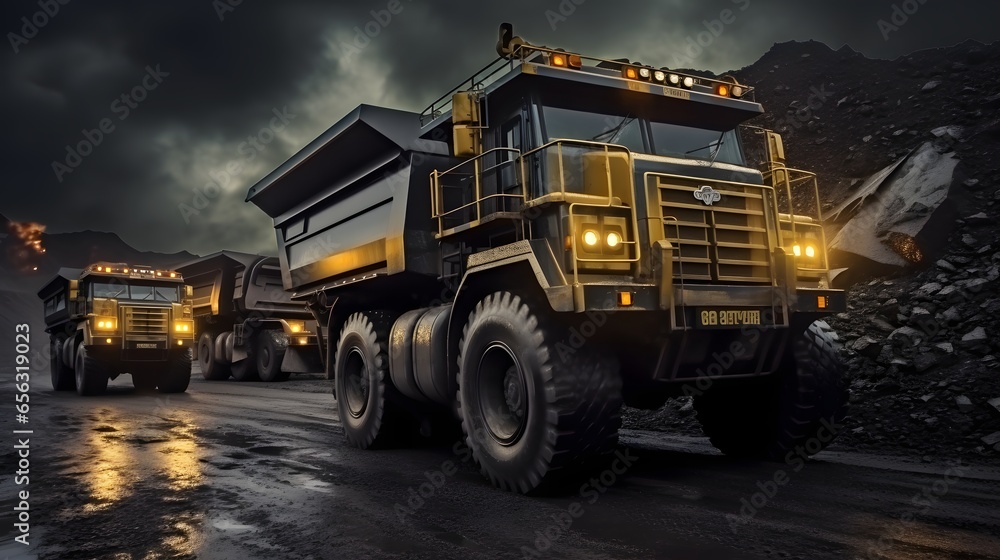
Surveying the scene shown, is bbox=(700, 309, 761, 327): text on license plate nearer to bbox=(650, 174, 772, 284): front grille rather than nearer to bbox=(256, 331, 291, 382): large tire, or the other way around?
bbox=(650, 174, 772, 284): front grille

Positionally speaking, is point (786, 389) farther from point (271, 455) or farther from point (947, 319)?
point (271, 455)

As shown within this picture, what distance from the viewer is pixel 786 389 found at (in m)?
5.99

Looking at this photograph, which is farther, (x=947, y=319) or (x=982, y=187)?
(x=982, y=187)

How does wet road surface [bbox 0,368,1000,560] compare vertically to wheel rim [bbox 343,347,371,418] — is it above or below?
below

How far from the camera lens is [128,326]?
669 inches

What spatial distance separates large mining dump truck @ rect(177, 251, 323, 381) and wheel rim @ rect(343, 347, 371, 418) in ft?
36.6

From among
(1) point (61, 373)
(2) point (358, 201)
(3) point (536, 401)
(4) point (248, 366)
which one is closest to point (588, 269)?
(3) point (536, 401)

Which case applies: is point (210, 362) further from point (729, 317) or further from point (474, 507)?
point (729, 317)

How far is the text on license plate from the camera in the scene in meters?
5.09

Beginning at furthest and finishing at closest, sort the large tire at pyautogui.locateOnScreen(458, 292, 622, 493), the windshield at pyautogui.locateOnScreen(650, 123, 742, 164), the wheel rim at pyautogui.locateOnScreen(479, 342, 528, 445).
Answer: the windshield at pyautogui.locateOnScreen(650, 123, 742, 164), the wheel rim at pyautogui.locateOnScreen(479, 342, 528, 445), the large tire at pyautogui.locateOnScreen(458, 292, 622, 493)

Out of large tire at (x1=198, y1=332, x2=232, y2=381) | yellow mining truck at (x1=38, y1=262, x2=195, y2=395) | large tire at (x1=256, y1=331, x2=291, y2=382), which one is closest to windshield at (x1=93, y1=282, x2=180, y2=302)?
yellow mining truck at (x1=38, y1=262, x2=195, y2=395)

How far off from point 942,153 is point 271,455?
12382 mm

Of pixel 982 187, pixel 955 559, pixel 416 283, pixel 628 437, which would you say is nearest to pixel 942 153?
pixel 982 187
